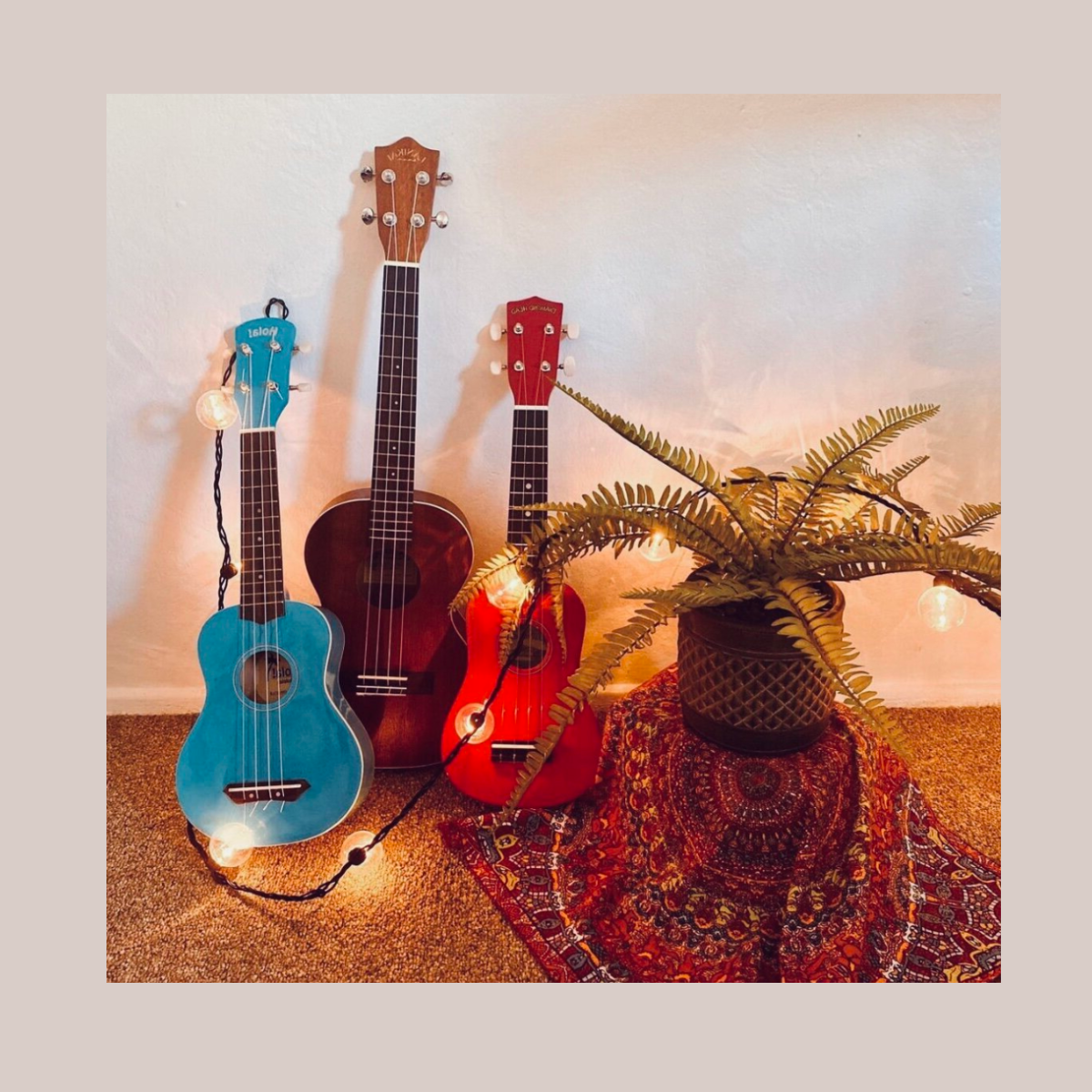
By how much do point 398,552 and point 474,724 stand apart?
38cm

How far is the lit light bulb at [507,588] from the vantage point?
1.31 m

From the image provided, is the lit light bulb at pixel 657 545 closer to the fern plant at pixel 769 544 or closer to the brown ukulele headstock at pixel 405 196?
the fern plant at pixel 769 544

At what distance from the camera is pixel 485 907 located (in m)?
1.36

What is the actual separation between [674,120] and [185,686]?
1.67 m

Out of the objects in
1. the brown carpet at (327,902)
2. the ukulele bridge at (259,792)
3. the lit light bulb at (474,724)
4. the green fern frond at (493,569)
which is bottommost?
the brown carpet at (327,902)

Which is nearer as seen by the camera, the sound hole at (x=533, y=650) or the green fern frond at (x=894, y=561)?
the green fern frond at (x=894, y=561)

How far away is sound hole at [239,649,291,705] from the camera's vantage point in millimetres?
1484

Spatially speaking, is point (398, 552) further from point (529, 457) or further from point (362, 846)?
point (362, 846)

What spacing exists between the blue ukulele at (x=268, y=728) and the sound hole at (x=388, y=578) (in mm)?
124

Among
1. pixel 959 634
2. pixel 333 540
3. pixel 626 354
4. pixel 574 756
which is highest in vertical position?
pixel 626 354

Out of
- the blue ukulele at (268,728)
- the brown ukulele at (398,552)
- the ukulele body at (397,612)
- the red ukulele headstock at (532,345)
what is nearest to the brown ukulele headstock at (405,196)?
the brown ukulele at (398,552)

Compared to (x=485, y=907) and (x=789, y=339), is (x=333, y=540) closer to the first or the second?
(x=485, y=907)

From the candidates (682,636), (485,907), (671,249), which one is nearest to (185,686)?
(485,907)

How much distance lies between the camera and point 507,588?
1.34m
